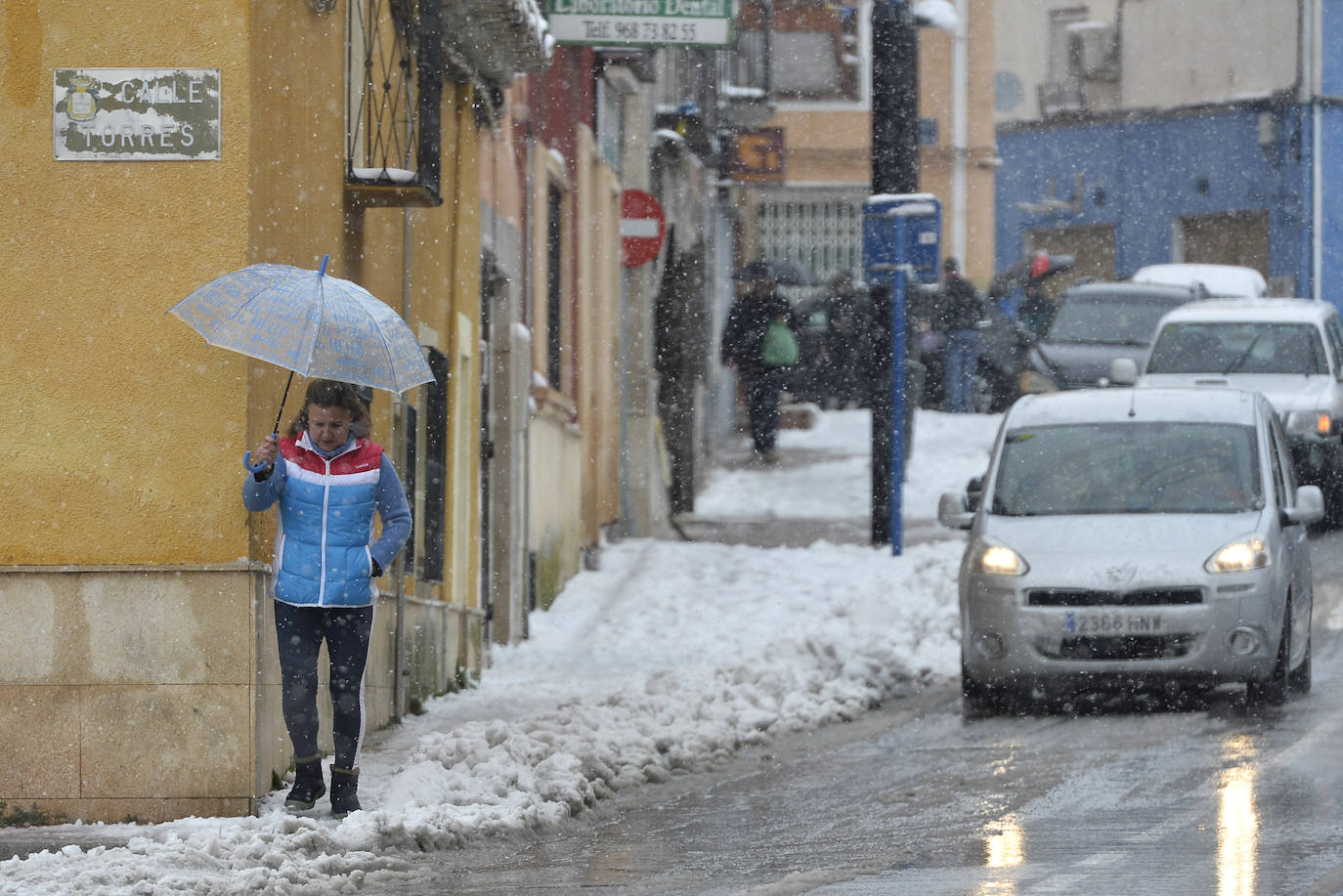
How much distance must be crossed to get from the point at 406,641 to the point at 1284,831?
4.89 metres

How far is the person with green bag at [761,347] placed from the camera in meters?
24.4

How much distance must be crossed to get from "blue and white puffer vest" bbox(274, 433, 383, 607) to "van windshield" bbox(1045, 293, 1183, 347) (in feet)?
62.3

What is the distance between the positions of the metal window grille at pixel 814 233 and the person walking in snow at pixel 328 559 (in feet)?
100

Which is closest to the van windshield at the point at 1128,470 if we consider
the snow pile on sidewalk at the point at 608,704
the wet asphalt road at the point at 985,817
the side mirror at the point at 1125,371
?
the wet asphalt road at the point at 985,817

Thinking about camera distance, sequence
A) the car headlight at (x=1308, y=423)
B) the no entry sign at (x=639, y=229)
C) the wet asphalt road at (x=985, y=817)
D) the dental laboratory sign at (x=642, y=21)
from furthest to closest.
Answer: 1. the no entry sign at (x=639, y=229)
2. the car headlight at (x=1308, y=423)
3. the dental laboratory sign at (x=642, y=21)
4. the wet asphalt road at (x=985, y=817)

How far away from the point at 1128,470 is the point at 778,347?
1179 centimetres

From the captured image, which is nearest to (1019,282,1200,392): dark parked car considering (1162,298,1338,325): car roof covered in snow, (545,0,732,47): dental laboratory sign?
(1162,298,1338,325): car roof covered in snow

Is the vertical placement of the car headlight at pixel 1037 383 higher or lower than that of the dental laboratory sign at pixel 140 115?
lower

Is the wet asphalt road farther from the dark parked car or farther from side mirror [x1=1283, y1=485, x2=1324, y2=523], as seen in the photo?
the dark parked car

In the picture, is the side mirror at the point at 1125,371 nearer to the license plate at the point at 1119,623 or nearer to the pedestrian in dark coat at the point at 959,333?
the pedestrian in dark coat at the point at 959,333

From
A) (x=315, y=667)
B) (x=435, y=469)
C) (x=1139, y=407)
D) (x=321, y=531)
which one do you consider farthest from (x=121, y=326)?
(x=1139, y=407)

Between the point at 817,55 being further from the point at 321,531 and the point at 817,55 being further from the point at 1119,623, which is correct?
the point at 321,531

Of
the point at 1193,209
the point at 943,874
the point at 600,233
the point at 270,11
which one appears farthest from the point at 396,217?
the point at 1193,209

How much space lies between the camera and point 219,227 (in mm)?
8977
